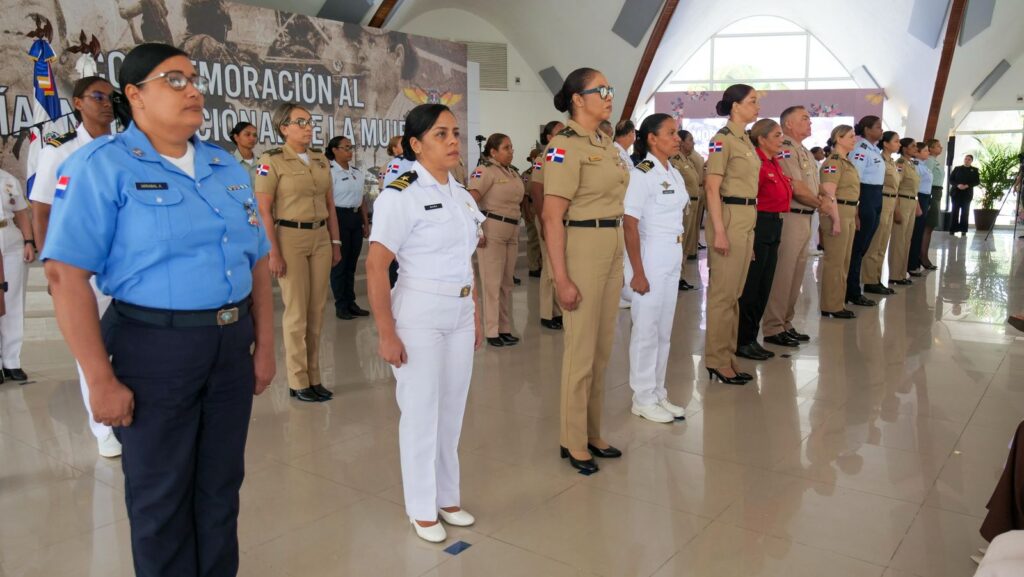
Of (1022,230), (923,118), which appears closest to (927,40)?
(923,118)

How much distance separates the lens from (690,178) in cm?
772

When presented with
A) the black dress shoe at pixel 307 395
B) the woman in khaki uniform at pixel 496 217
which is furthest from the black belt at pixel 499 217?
the black dress shoe at pixel 307 395

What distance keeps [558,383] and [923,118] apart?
15.4 m

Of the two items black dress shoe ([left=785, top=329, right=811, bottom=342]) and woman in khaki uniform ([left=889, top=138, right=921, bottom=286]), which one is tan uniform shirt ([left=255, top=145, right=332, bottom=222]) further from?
woman in khaki uniform ([left=889, top=138, right=921, bottom=286])

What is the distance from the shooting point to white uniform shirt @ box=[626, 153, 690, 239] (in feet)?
11.1

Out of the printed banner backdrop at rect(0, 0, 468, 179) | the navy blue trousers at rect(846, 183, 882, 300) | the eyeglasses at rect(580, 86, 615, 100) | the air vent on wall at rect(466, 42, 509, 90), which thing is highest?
the air vent on wall at rect(466, 42, 509, 90)

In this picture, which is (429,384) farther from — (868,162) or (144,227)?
(868,162)

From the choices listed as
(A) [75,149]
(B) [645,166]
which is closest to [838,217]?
(B) [645,166]

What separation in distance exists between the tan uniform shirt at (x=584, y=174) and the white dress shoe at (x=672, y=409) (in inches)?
46.5

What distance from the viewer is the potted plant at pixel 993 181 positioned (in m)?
14.9

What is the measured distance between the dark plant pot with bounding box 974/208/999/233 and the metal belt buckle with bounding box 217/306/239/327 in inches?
648

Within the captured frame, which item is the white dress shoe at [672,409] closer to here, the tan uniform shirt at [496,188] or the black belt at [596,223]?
the black belt at [596,223]

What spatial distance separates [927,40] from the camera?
15.2 metres

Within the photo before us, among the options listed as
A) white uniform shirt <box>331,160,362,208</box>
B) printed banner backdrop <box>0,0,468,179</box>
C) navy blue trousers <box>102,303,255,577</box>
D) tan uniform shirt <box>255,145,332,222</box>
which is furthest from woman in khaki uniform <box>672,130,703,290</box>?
navy blue trousers <box>102,303,255,577</box>
